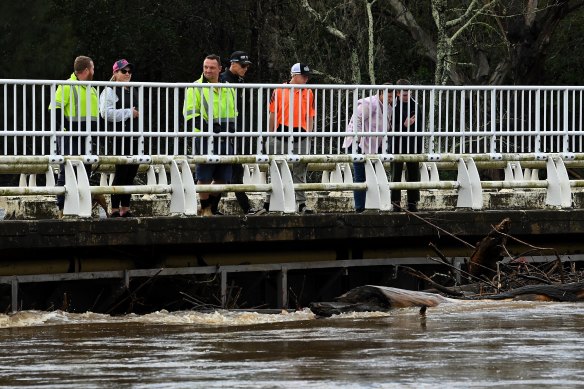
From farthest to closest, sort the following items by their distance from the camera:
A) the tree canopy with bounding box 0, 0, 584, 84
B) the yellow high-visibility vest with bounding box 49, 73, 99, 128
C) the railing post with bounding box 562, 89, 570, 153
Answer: the tree canopy with bounding box 0, 0, 584, 84, the railing post with bounding box 562, 89, 570, 153, the yellow high-visibility vest with bounding box 49, 73, 99, 128

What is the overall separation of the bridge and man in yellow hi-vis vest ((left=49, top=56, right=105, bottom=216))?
0.18ft

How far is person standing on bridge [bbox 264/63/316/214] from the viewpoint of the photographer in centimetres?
1853

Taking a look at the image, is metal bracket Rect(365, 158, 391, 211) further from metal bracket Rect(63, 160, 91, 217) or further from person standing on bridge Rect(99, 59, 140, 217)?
metal bracket Rect(63, 160, 91, 217)

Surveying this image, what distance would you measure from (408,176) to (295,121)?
1.79 meters

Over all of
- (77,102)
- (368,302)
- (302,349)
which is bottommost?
(302,349)

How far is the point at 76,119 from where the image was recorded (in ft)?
56.5

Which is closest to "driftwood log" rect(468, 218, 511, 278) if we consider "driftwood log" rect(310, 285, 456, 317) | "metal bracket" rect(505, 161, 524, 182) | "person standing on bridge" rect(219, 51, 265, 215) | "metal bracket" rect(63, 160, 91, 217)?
"driftwood log" rect(310, 285, 456, 317)

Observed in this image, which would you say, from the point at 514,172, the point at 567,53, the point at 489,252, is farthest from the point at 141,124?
the point at 567,53

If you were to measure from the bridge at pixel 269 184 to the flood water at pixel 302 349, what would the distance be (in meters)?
0.68

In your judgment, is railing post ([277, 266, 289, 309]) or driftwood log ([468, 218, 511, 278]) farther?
driftwood log ([468, 218, 511, 278])

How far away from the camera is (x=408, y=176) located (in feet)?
65.5

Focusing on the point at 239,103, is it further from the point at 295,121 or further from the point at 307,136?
the point at 307,136

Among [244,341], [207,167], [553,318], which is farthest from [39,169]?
[553,318]

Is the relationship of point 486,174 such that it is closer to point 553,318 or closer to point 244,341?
point 553,318
